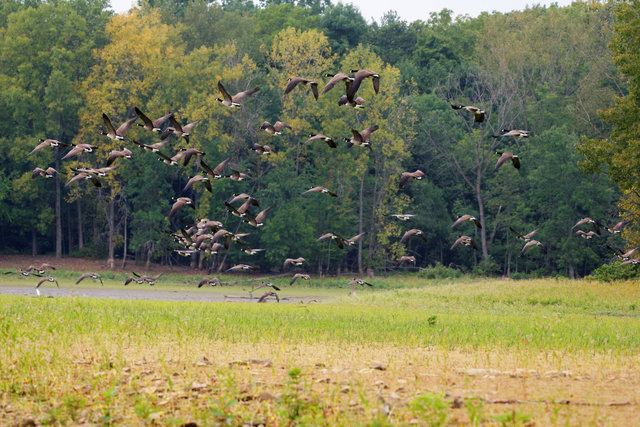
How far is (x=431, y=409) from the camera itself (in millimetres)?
9281

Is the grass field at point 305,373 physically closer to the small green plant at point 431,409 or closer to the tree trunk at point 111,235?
the small green plant at point 431,409

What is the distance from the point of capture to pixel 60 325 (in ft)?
53.3

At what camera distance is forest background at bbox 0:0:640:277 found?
61.7m

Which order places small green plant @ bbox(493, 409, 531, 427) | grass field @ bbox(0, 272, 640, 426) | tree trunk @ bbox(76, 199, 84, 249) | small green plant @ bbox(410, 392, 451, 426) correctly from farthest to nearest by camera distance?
tree trunk @ bbox(76, 199, 84, 249)
grass field @ bbox(0, 272, 640, 426)
small green plant @ bbox(410, 392, 451, 426)
small green plant @ bbox(493, 409, 531, 427)

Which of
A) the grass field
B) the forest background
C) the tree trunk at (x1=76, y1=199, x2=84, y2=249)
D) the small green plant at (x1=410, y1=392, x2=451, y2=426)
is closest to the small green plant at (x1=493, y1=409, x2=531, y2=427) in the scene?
the grass field

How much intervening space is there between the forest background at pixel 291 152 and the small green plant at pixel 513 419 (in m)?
49.2

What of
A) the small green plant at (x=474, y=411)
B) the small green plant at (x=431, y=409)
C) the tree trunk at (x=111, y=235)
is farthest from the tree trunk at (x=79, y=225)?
the small green plant at (x=474, y=411)

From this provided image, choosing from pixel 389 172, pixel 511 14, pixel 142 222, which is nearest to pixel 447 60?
pixel 511 14

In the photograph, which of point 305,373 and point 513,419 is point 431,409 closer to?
point 513,419

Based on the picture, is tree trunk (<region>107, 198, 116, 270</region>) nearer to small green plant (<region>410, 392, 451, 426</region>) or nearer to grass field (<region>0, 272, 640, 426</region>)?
grass field (<region>0, 272, 640, 426</region>)

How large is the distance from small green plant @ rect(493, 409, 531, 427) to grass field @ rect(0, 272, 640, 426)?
0.02 m

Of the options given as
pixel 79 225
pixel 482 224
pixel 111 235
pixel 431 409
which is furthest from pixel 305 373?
pixel 79 225

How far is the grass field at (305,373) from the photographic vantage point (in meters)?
9.63

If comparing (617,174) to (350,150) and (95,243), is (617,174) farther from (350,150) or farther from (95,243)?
(95,243)
